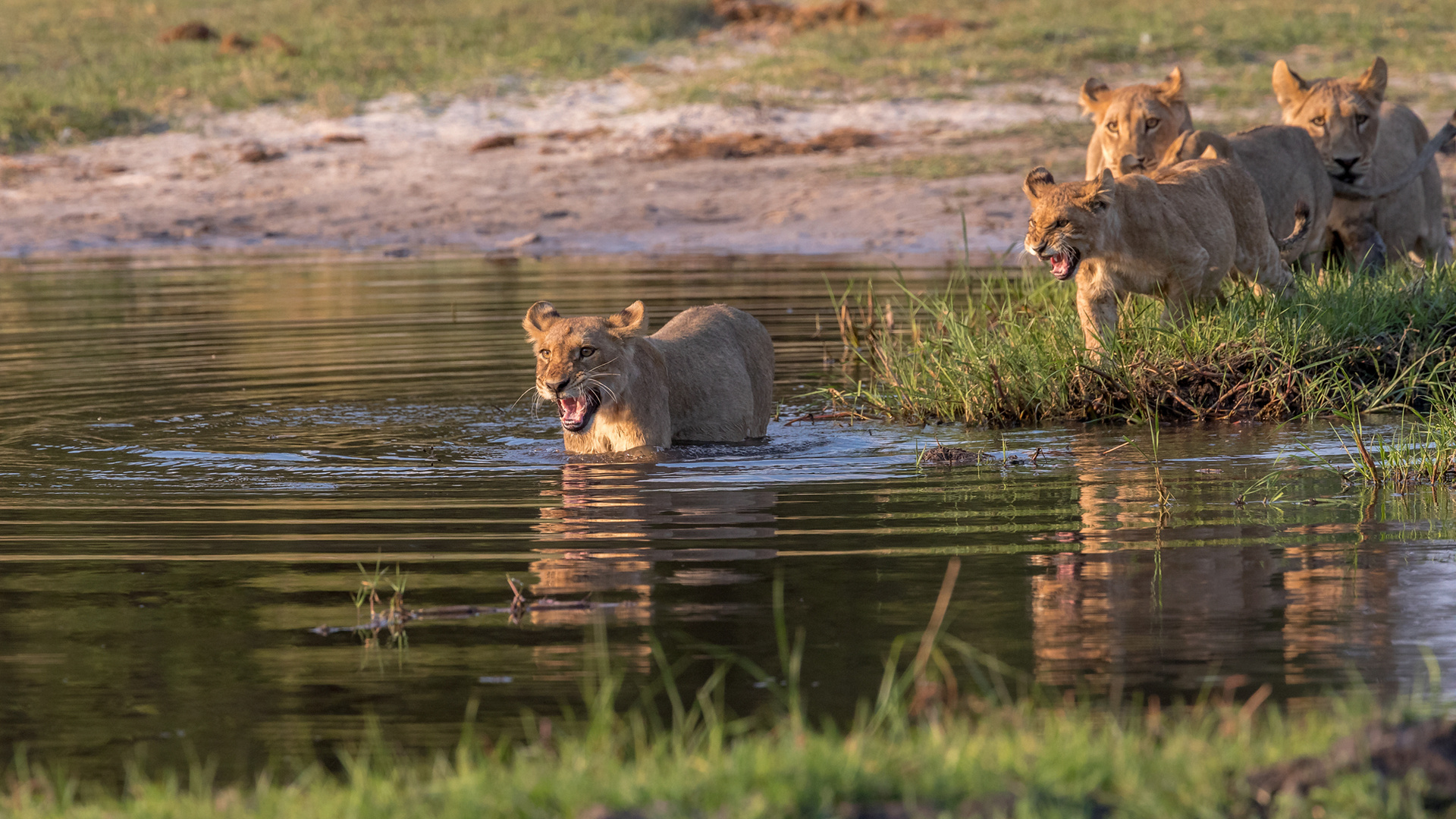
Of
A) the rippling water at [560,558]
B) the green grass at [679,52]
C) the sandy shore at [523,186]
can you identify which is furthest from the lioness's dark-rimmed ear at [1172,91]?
the green grass at [679,52]

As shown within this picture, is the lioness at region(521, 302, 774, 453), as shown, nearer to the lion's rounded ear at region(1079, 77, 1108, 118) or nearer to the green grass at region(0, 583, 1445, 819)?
the lion's rounded ear at region(1079, 77, 1108, 118)

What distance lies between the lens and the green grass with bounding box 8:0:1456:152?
25328 millimetres

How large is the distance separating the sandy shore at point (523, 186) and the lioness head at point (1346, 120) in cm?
746

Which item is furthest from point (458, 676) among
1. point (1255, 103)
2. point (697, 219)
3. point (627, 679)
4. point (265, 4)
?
point (265, 4)

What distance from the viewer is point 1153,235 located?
8414mm

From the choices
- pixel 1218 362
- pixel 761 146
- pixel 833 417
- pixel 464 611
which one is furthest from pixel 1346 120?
pixel 761 146

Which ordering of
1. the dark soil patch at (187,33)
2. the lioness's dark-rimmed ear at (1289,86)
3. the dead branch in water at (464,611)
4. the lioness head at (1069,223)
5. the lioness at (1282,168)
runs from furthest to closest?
the dark soil patch at (187,33), the lioness's dark-rimmed ear at (1289,86), the lioness at (1282,168), the lioness head at (1069,223), the dead branch in water at (464,611)

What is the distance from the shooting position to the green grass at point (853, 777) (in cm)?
336

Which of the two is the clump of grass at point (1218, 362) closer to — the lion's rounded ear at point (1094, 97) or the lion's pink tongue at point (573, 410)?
the lion's rounded ear at point (1094, 97)

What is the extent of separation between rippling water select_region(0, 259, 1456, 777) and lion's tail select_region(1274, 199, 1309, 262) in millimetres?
1485

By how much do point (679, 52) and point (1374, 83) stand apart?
1874cm

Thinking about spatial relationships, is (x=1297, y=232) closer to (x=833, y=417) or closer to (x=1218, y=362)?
(x=1218, y=362)

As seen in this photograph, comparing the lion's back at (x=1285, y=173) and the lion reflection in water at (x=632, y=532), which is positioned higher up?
the lion's back at (x=1285, y=173)

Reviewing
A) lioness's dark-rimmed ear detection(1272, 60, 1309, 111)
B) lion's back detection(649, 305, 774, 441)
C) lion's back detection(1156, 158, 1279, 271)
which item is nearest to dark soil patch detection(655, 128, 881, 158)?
lioness's dark-rimmed ear detection(1272, 60, 1309, 111)
